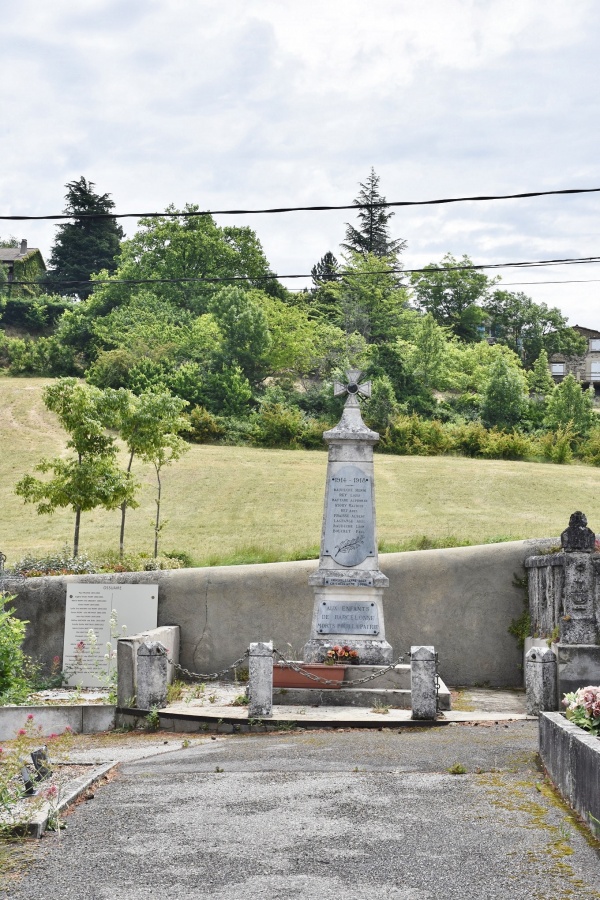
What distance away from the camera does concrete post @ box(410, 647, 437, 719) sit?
10797 millimetres

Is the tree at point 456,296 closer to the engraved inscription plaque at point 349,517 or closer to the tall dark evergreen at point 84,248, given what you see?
the tall dark evergreen at point 84,248

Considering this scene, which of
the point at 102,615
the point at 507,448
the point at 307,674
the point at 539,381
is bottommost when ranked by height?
the point at 307,674

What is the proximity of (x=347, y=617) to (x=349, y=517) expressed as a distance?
1403 millimetres

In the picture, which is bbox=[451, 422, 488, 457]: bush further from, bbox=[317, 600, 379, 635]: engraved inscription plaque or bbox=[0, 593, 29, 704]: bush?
bbox=[0, 593, 29, 704]: bush

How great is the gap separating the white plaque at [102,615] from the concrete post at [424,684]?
17.1ft

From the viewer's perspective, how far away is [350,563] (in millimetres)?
14039

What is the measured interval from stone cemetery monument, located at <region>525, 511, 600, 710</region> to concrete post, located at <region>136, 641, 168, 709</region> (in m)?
4.33

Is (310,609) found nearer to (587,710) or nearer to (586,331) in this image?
(587,710)

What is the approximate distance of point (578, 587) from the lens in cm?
1255

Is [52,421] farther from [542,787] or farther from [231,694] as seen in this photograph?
[542,787]

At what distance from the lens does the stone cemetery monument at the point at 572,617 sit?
11773 millimetres

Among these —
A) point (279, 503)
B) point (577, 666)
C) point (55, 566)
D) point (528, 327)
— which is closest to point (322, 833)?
point (577, 666)

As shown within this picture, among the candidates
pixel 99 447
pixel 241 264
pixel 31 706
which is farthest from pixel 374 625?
pixel 241 264

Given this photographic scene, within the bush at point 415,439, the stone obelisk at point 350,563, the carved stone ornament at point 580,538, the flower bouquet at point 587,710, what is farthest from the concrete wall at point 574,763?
the bush at point 415,439
